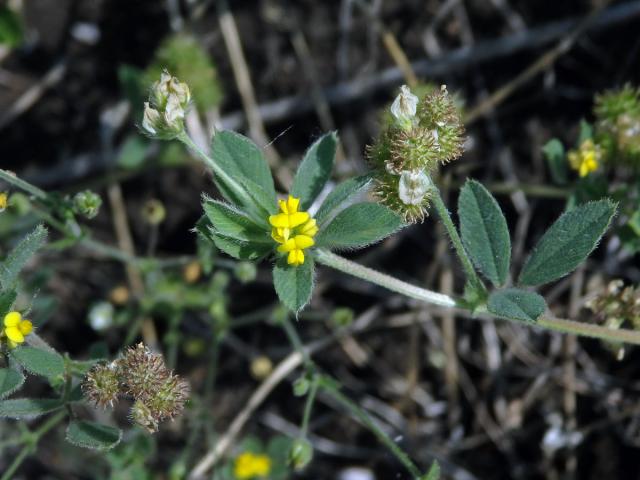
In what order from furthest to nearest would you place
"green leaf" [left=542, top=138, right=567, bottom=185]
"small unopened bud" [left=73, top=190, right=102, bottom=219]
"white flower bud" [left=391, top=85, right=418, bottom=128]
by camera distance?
"green leaf" [left=542, top=138, right=567, bottom=185], "small unopened bud" [left=73, top=190, right=102, bottom=219], "white flower bud" [left=391, top=85, right=418, bottom=128]

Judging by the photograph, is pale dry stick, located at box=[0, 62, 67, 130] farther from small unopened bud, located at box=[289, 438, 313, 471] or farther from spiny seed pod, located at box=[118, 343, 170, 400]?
small unopened bud, located at box=[289, 438, 313, 471]

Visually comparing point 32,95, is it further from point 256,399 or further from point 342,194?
point 342,194

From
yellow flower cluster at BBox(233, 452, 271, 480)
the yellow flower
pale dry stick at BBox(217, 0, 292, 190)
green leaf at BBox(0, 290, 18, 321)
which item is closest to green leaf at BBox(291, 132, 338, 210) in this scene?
green leaf at BBox(0, 290, 18, 321)

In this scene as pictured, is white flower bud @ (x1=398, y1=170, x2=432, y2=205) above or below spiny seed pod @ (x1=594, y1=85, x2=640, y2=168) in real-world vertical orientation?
below

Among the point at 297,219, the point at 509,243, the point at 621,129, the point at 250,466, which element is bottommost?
the point at 297,219

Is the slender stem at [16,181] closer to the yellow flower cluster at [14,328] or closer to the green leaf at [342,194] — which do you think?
the yellow flower cluster at [14,328]

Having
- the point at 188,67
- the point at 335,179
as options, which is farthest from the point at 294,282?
the point at 188,67

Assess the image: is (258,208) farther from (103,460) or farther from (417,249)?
(103,460)
